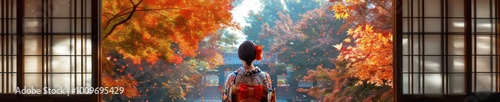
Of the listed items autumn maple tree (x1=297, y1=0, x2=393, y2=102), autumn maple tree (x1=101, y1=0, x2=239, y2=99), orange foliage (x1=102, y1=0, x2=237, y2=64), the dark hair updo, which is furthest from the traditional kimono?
autumn maple tree (x1=297, y1=0, x2=393, y2=102)

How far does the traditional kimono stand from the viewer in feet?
12.0

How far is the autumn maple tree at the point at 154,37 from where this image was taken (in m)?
9.35

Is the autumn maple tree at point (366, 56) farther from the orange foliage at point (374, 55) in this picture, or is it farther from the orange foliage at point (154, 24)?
the orange foliage at point (154, 24)

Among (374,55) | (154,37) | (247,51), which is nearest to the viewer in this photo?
(247,51)

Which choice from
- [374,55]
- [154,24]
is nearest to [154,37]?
[154,24]

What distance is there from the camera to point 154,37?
9.89 metres

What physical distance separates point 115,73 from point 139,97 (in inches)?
41.7

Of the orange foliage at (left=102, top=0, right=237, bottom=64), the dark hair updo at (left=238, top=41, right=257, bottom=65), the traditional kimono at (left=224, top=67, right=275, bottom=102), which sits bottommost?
the traditional kimono at (left=224, top=67, right=275, bottom=102)

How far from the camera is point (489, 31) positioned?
4703mm

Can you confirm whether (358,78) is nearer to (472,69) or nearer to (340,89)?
(340,89)

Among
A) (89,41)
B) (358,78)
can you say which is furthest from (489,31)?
(358,78)

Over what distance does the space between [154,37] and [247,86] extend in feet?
21.2

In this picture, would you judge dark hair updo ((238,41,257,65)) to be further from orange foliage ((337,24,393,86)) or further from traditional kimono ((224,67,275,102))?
orange foliage ((337,24,393,86))

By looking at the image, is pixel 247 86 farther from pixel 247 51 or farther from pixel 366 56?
pixel 366 56
